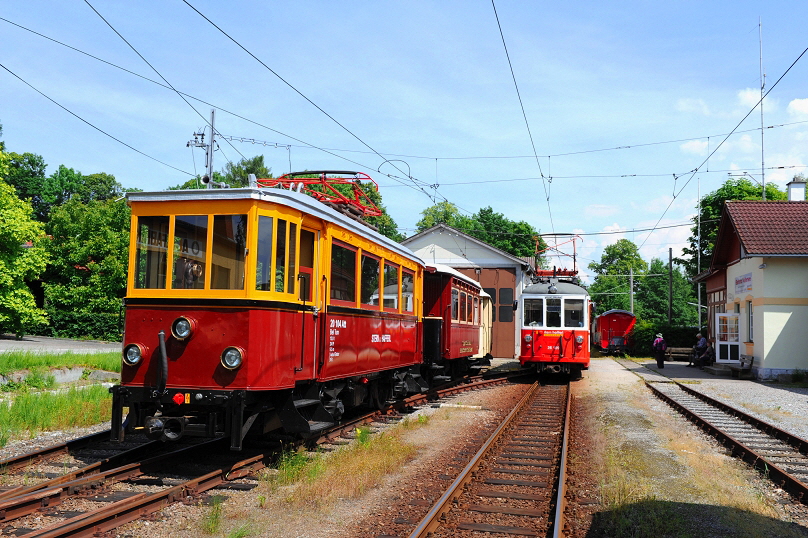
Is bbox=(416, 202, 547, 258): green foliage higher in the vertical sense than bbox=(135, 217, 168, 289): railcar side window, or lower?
higher

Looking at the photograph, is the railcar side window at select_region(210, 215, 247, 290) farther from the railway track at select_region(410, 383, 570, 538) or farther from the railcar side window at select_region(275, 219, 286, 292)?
the railway track at select_region(410, 383, 570, 538)

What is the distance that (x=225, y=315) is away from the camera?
685 centimetres

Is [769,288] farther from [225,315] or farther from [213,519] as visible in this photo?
[213,519]

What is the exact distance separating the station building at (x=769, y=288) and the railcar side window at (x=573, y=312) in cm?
649

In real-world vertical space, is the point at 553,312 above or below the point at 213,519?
above

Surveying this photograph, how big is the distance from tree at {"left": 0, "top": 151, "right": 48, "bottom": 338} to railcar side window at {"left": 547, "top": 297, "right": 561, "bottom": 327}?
18160mm

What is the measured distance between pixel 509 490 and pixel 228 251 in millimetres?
3797

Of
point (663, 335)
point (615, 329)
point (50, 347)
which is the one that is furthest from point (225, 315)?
point (615, 329)

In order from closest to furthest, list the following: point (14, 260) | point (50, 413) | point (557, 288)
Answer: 1. point (50, 413)
2. point (557, 288)
3. point (14, 260)

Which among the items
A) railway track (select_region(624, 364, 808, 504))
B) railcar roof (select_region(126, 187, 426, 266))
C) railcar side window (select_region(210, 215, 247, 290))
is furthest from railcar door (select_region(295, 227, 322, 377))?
railway track (select_region(624, 364, 808, 504))

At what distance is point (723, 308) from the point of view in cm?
2886

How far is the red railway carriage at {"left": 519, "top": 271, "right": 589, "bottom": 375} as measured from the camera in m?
19.8

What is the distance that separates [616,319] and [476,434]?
120 feet

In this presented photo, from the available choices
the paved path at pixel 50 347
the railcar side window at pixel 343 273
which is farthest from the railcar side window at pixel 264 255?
the paved path at pixel 50 347
